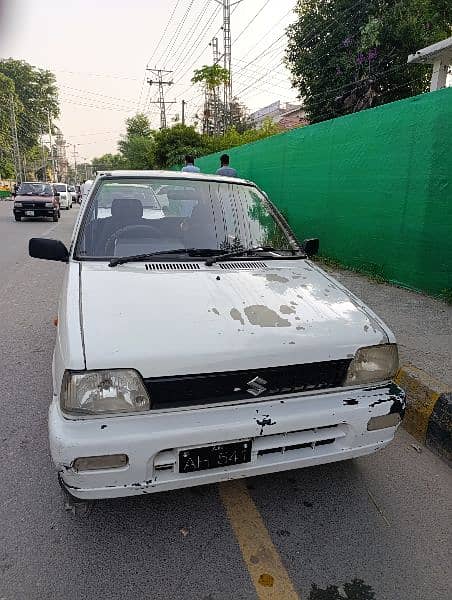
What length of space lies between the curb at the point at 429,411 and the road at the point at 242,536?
13 centimetres

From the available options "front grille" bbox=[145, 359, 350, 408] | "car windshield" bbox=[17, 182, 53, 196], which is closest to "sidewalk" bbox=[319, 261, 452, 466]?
"front grille" bbox=[145, 359, 350, 408]

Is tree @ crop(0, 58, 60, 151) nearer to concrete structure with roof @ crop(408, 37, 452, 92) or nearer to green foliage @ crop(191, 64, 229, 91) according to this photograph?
green foliage @ crop(191, 64, 229, 91)

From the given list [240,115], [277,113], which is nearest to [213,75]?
[240,115]

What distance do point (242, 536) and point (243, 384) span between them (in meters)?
0.73

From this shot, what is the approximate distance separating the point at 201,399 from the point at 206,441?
0.17m

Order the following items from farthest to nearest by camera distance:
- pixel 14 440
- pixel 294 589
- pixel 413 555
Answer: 1. pixel 14 440
2. pixel 413 555
3. pixel 294 589

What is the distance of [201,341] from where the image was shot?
185 cm

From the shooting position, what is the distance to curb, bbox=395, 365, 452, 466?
277cm

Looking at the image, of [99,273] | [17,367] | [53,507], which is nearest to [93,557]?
[53,507]

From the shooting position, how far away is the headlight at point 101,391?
1735 mm

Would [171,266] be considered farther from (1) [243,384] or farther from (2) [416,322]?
(2) [416,322]

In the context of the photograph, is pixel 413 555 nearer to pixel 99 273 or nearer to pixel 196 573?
pixel 196 573

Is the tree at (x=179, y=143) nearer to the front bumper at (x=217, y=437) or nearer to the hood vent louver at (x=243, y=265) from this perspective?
the hood vent louver at (x=243, y=265)

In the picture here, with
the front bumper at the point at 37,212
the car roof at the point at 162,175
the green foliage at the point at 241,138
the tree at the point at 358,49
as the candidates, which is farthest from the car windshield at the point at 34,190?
the car roof at the point at 162,175
